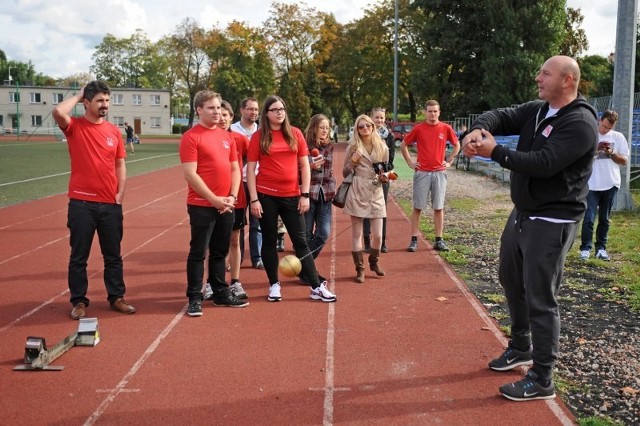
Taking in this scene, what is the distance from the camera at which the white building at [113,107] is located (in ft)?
248

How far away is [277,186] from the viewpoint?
20.7 ft

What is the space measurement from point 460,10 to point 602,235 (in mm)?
33510

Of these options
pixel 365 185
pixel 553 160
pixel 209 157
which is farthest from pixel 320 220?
pixel 553 160

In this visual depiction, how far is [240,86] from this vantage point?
184 feet

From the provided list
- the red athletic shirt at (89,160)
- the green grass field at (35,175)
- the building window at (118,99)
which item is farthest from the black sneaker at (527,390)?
the building window at (118,99)

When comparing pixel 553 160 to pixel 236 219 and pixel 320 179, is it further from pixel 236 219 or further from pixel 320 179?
pixel 320 179

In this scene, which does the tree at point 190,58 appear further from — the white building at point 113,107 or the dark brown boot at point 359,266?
the dark brown boot at point 359,266

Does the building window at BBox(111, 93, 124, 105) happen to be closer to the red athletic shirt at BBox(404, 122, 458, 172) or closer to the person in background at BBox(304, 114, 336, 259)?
the red athletic shirt at BBox(404, 122, 458, 172)

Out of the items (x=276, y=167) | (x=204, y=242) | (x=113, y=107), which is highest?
(x=113, y=107)

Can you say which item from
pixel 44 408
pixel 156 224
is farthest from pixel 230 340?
pixel 156 224

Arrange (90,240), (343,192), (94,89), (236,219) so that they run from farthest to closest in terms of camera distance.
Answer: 1. (343,192)
2. (236,219)
3. (90,240)
4. (94,89)

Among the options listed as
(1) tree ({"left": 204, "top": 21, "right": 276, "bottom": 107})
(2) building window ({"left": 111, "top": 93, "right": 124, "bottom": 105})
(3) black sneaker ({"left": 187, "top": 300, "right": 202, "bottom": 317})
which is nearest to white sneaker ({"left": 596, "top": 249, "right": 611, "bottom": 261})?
(3) black sneaker ({"left": 187, "top": 300, "right": 202, "bottom": 317})

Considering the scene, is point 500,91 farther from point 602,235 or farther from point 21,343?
point 21,343

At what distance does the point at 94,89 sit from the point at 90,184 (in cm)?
87
